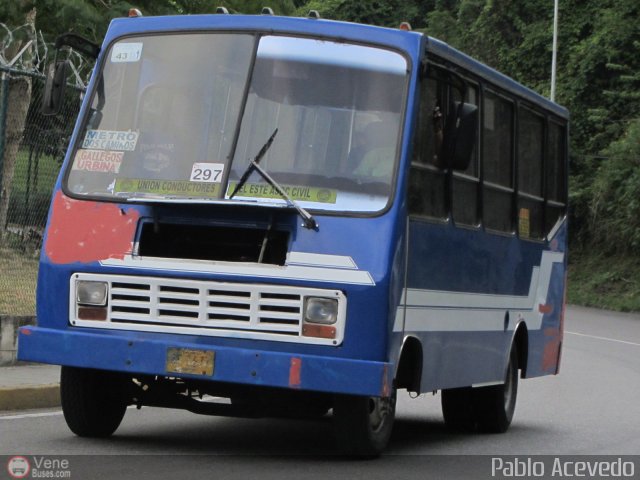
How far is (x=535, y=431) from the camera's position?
514 inches

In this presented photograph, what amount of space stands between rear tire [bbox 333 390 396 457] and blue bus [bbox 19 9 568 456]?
0.6 inches

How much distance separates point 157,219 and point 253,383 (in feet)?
4.13

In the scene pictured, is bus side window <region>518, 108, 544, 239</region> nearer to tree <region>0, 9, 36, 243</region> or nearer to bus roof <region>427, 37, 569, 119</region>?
bus roof <region>427, 37, 569, 119</region>

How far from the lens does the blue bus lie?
9.30m

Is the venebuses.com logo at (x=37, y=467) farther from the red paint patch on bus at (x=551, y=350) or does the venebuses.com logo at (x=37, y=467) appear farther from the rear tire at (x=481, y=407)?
the red paint patch on bus at (x=551, y=350)

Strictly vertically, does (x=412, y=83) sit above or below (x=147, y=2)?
below

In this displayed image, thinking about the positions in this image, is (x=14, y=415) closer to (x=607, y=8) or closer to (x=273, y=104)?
(x=273, y=104)

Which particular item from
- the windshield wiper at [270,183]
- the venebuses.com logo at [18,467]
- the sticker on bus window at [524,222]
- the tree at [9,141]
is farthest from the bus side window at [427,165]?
the tree at [9,141]

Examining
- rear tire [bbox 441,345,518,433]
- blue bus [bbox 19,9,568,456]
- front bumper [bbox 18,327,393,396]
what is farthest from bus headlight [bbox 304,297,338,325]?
rear tire [bbox 441,345,518,433]

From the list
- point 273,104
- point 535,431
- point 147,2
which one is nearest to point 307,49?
point 273,104

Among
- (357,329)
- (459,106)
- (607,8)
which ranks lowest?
(357,329)

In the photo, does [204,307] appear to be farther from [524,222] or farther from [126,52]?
[524,222]

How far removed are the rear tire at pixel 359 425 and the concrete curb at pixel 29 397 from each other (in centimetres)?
323

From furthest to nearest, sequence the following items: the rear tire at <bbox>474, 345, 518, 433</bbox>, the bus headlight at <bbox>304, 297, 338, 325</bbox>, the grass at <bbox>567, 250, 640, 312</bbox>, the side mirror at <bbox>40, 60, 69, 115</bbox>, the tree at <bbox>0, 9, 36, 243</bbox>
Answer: the grass at <bbox>567, 250, 640, 312</bbox> → the tree at <bbox>0, 9, 36, 243</bbox> → the rear tire at <bbox>474, 345, 518, 433</bbox> → the side mirror at <bbox>40, 60, 69, 115</bbox> → the bus headlight at <bbox>304, 297, 338, 325</bbox>
